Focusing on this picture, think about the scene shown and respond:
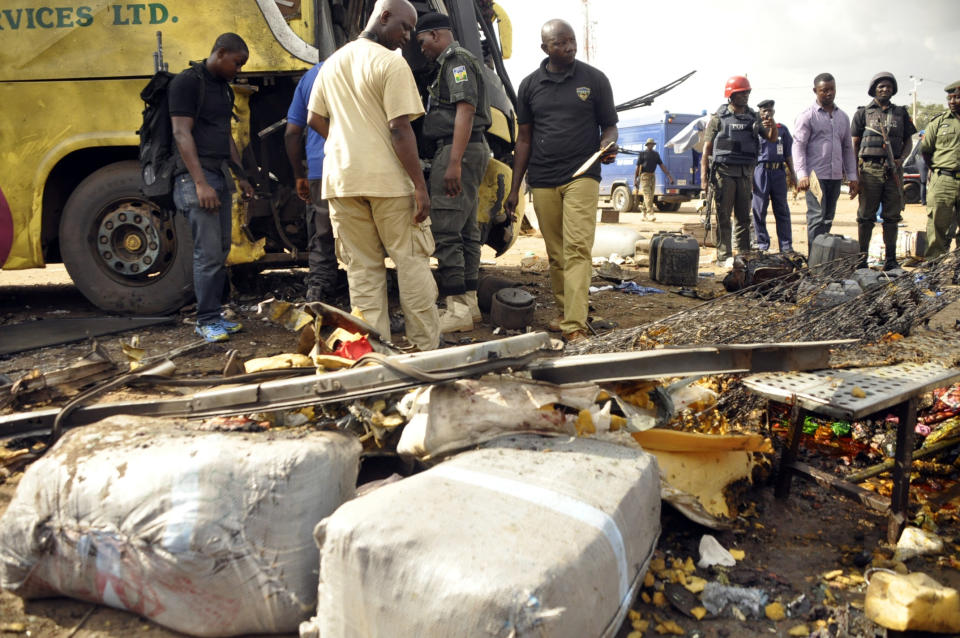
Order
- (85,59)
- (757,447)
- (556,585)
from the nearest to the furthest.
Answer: (556,585)
(757,447)
(85,59)

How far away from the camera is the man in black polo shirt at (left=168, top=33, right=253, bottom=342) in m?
3.93

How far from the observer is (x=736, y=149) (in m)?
7.38

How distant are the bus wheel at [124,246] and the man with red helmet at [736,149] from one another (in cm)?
551

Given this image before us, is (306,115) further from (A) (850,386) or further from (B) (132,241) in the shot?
(A) (850,386)

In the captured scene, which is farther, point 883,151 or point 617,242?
point 617,242

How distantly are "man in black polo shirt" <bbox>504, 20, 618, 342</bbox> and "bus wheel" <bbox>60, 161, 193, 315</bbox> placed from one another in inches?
95.1

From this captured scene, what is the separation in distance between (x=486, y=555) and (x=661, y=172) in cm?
1800

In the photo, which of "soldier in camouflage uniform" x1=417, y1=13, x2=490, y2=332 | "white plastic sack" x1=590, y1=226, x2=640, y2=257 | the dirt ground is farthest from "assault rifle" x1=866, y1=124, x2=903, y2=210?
the dirt ground

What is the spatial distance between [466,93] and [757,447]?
2518 millimetres

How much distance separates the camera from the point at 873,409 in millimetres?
1906

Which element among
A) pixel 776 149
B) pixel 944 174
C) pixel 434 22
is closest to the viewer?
pixel 434 22

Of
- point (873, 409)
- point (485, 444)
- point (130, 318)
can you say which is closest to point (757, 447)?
point (873, 409)

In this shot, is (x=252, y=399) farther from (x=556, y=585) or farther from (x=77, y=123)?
(x=77, y=123)

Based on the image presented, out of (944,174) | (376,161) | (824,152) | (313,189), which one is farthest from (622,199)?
(376,161)
